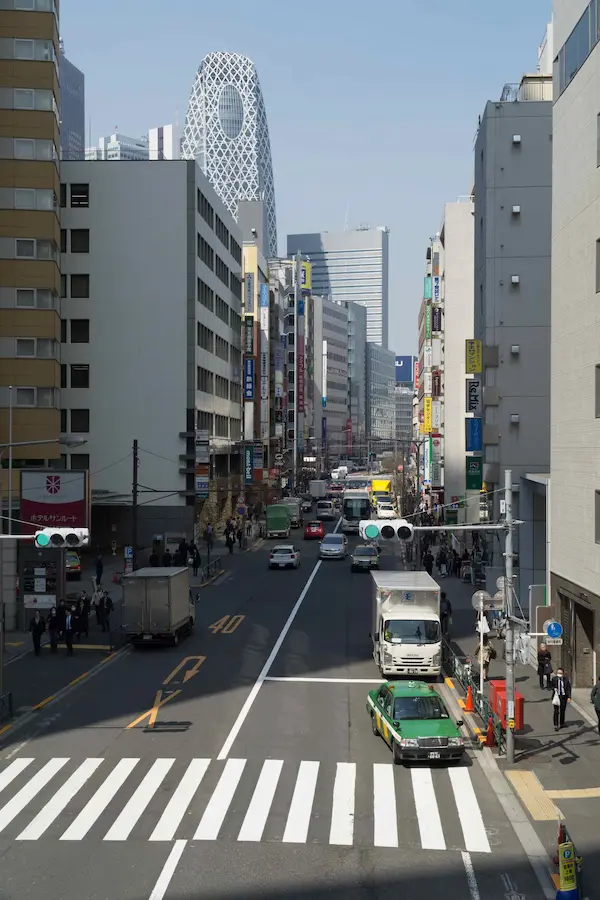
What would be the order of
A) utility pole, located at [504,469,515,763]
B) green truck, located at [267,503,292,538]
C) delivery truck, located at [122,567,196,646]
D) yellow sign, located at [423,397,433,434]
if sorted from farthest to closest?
yellow sign, located at [423,397,433,434] < green truck, located at [267,503,292,538] < delivery truck, located at [122,567,196,646] < utility pole, located at [504,469,515,763]

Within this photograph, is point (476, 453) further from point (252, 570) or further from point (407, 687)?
point (407, 687)

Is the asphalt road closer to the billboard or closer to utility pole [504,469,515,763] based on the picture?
utility pole [504,469,515,763]

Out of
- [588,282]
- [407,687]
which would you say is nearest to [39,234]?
[588,282]

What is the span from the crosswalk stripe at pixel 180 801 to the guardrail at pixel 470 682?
7.22 meters

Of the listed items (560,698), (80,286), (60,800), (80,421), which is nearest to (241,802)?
(60,800)

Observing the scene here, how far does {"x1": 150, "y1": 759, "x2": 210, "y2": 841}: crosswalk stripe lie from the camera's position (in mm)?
18391

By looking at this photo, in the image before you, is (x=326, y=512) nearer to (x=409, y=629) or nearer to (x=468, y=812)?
(x=409, y=629)

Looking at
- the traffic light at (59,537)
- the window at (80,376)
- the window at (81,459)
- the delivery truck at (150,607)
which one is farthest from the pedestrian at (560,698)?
the window at (80,376)

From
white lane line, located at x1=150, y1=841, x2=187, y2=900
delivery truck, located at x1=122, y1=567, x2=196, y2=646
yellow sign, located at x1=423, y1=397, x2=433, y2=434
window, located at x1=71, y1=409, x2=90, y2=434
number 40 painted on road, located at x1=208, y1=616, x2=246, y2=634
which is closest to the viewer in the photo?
white lane line, located at x1=150, y1=841, x2=187, y2=900

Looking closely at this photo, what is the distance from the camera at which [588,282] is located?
29.3 metres

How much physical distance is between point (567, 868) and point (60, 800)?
1042cm

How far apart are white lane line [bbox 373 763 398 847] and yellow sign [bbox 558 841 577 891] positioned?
12.3 ft

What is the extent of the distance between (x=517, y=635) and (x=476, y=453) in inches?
1463

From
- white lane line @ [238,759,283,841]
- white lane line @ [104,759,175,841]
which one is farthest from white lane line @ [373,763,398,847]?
white lane line @ [104,759,175,841]
